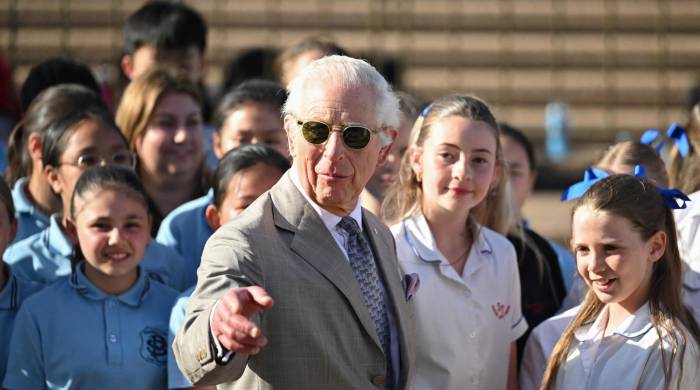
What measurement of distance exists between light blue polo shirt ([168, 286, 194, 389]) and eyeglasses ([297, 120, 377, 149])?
93 centimetres

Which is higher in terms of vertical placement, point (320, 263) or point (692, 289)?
point (320, 263)

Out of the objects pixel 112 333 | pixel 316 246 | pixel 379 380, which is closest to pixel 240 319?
pixel 316 246

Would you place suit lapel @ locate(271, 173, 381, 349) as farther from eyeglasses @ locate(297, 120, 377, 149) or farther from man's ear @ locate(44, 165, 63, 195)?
man's ear @ locate(44, 165, 63, 195)

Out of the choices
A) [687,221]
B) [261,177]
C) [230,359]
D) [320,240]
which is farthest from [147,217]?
[687,221]

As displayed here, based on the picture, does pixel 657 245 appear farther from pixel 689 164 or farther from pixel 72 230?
pixel 72 230

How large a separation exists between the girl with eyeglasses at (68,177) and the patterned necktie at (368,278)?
4.03 ft

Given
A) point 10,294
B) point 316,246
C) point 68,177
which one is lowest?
point 10,294

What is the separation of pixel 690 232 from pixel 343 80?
5.59ft

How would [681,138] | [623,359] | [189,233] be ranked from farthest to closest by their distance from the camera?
[681,138], [189,233], [623,359]

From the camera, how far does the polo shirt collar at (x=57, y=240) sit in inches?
159

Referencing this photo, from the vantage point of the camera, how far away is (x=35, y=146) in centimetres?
452

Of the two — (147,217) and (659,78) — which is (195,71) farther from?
(659,78)

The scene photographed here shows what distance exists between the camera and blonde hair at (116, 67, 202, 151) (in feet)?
15.8

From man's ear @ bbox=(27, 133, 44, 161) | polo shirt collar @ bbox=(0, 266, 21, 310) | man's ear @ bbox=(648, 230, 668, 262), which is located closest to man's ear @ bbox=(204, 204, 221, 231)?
polo shirt collar @ bbox=(0, 266, 21, 310)
